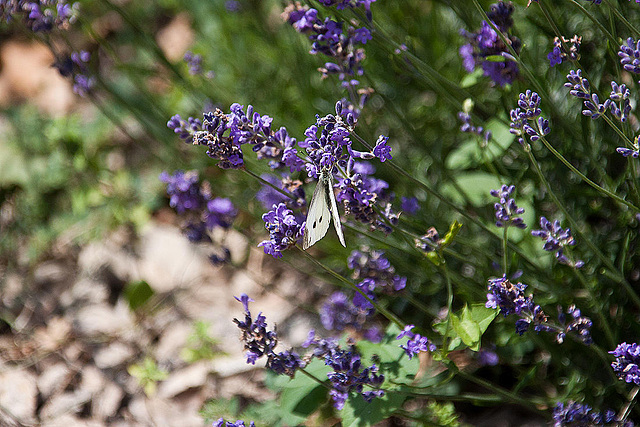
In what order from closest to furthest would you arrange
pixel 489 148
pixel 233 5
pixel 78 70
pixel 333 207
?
pixel 333 207 → pixel 489 148 → pixel 78 70 → pixel 233 5

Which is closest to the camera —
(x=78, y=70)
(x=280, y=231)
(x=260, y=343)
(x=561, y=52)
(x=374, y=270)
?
(x=280, y=231)

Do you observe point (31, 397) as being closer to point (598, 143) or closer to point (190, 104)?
point (190, 104)

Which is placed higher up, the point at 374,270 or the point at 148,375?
the point at 148,375

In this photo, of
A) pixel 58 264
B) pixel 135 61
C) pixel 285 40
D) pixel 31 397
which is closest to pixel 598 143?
pixel 285 40

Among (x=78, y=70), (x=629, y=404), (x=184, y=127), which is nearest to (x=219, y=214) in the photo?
(x=184, y=127)

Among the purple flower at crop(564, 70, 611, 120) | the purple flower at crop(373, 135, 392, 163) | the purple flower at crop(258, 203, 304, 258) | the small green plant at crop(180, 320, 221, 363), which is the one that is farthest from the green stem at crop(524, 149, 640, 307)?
the small green plant at crop(180, 320, 221, 363)

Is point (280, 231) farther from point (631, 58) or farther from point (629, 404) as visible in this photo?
point (629, 404)
